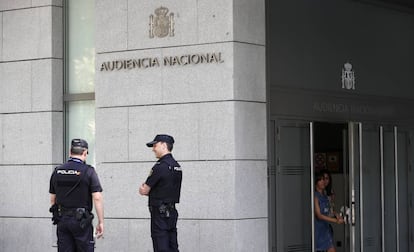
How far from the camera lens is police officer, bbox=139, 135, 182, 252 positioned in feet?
41.0

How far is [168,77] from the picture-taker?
14648mm

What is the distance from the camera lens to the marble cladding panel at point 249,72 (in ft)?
46.1

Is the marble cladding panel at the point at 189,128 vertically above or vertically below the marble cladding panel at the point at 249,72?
below

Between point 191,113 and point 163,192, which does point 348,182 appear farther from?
point 163,192

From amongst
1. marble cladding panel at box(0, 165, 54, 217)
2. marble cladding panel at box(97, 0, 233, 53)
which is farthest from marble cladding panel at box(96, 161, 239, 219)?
marble cladding panel at box(97, 0, 233, 53)

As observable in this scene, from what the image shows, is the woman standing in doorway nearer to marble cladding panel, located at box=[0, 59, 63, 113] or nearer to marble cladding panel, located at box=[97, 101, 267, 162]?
marble cladding panel, located at box=[97, 101, 267, 162]

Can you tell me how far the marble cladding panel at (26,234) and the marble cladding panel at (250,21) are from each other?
4.66 m

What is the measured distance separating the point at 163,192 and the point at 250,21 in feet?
10.8

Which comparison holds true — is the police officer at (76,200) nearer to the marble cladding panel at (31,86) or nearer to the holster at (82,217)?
the holster at (82,217)

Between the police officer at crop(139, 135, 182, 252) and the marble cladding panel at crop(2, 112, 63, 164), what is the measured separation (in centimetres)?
378

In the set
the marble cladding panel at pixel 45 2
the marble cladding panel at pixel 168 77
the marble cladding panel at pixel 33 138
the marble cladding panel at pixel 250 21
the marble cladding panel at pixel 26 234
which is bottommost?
the marble cladding panel at pixel 26 234

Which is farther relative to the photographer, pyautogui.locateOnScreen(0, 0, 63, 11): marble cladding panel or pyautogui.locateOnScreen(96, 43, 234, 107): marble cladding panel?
pyautogui.locateOnScreen(0, 0, 63, 11): marble cladding panel

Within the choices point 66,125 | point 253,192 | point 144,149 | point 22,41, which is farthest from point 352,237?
point 22,41

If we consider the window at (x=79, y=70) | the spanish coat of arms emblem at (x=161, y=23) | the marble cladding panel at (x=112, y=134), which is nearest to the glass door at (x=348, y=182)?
the spanish coat of arms emblem at (x=161, y=23)
